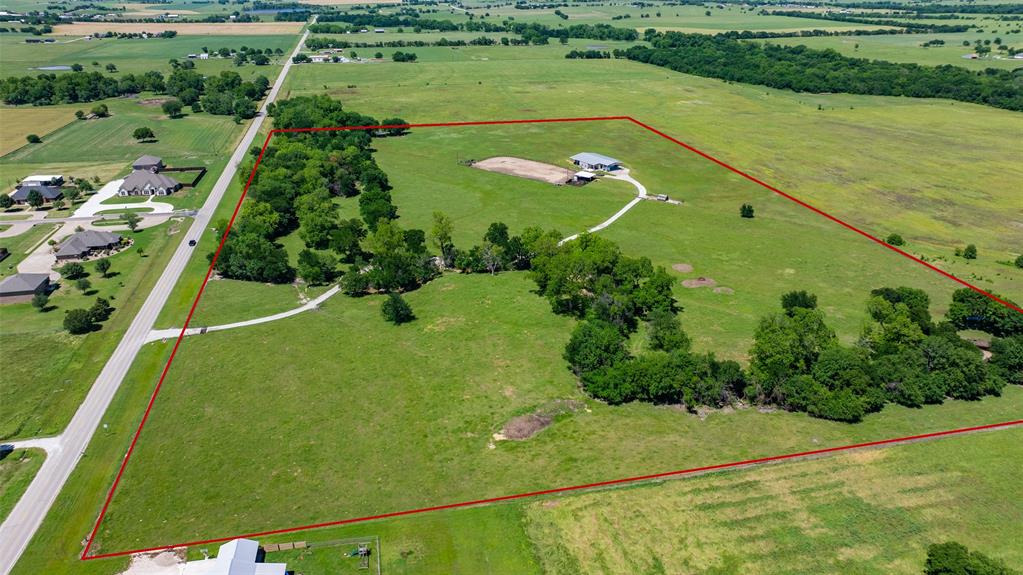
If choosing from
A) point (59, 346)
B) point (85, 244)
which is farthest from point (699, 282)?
point (85, 244)

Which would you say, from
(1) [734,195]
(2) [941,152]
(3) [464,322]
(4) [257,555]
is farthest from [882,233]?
(4) [257,555]

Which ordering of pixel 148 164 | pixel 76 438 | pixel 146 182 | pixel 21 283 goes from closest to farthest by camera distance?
pixel 76 438, pixel 21 283, pixel 146 182, pixel 148 164

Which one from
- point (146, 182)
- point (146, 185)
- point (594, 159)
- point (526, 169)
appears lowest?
point (146, 185)

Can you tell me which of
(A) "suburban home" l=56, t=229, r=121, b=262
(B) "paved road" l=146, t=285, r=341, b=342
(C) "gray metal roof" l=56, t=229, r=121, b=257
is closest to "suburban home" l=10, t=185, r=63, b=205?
(A) "suburban home" l=56, t=229, r=121, b=262

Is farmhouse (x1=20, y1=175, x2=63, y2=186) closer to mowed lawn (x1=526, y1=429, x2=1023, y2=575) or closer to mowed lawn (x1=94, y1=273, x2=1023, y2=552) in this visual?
mowed lawn (x1=94, y1=273, x2=1023, y2=552)

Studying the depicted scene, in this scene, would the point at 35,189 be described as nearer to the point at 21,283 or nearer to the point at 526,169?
the point at 21,283

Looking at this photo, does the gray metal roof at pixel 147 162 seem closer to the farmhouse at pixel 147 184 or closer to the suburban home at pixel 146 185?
the farmhouse at pixel 147 184
